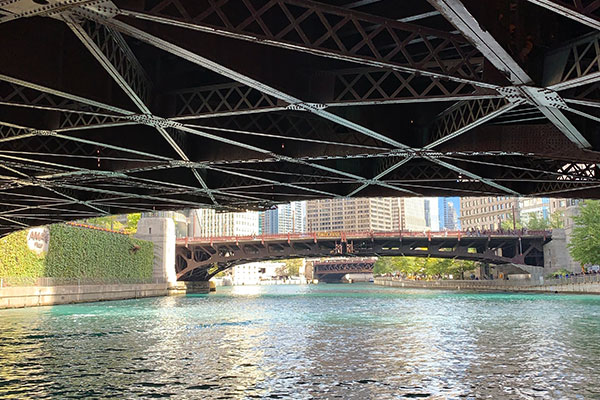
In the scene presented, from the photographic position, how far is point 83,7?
1252cm

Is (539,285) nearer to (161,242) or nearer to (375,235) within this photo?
(375,235)

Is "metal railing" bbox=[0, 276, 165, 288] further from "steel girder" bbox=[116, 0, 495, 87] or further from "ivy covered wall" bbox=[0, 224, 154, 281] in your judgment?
"steel girder" bbox=[116, 0, 495, 87]

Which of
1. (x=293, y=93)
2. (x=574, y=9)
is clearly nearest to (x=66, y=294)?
(x=293, y=93)

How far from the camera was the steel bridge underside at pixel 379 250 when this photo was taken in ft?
387

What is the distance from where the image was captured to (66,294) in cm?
7231

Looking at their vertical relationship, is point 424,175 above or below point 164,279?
above

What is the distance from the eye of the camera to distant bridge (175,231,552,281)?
385 feet

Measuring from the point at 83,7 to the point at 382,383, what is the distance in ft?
44.2

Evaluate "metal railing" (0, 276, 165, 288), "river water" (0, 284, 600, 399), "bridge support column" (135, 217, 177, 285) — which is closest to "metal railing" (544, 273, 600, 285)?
"river water" (0, 284, 600, 399)

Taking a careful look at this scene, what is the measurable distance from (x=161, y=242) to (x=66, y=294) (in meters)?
38.4

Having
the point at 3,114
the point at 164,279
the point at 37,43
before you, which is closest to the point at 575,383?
the point at 37,43

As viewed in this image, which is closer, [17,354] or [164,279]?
[17,354]

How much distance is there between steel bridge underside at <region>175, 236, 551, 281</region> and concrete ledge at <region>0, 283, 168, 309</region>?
2580 centimetres

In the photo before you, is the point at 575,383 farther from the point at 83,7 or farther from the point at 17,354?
the point at 17,354
